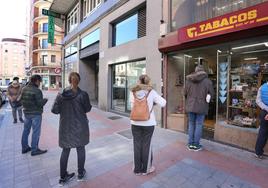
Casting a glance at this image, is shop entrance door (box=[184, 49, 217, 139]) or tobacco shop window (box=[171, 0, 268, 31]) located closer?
tobacco shop window (box=[171, 0, 268, 31])

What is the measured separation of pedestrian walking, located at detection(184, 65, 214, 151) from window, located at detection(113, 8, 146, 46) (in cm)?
423

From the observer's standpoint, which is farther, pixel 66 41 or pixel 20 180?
pixel 66 41

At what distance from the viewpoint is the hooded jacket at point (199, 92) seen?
4.51 meters

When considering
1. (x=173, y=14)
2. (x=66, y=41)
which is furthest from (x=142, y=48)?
(x=66, y=41)

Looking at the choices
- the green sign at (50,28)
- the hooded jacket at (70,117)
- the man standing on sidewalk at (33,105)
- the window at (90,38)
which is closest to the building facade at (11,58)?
the green sign at (50,28)

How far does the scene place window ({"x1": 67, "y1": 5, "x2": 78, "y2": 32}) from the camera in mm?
15773

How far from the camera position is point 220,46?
5.26 m

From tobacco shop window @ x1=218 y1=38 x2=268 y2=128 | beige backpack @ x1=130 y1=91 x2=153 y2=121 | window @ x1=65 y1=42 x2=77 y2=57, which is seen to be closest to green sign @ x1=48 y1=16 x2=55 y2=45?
window @ x1=65 y1=42 x2=77 y2=57

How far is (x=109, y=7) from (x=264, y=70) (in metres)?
7.85

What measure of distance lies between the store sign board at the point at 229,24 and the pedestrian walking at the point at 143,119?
2.56 metres

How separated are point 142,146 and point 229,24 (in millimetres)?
3403

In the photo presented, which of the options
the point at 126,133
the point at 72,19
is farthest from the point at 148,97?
the point at 72,19

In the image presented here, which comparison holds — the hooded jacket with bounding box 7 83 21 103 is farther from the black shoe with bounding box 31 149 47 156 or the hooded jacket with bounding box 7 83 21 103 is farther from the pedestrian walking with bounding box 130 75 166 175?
the pedestrian walking with bounding box 130 75 166 175

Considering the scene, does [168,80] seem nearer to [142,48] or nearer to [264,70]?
[142,48]
